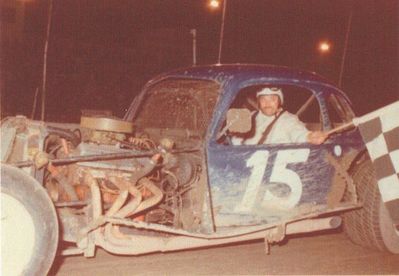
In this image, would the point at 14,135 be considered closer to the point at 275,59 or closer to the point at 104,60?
the point at 104,60

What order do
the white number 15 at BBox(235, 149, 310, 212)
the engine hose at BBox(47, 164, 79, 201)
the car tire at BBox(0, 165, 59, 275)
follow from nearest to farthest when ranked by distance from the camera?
the car tire at BBox(0, 165, 59, 275) → the engine hose at BBox(47, 164, 79, 201) → the white number 15 at BBox(235, 149, 310, 212)

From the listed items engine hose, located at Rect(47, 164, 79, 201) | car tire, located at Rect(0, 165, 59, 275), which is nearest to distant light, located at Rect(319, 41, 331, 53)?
engine hose, located at Rect(47, 164, 79, 201)

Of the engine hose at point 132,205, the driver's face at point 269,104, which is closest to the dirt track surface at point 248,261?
the engine hose at point 132,205

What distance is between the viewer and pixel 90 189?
386 cm

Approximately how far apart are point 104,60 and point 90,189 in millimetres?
21943

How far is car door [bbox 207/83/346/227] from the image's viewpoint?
4.30m

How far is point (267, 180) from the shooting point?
4.48 meters

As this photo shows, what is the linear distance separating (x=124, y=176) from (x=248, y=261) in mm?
1697

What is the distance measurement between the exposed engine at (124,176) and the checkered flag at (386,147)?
1.72m

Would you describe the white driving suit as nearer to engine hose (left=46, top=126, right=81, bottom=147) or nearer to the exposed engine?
the exposed engine

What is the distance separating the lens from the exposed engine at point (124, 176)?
3861 mm

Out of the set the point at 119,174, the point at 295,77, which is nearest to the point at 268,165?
the point at 295,77

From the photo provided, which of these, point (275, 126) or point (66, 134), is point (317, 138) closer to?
point (275, 126)

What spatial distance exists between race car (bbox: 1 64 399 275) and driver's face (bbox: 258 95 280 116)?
0.15m
